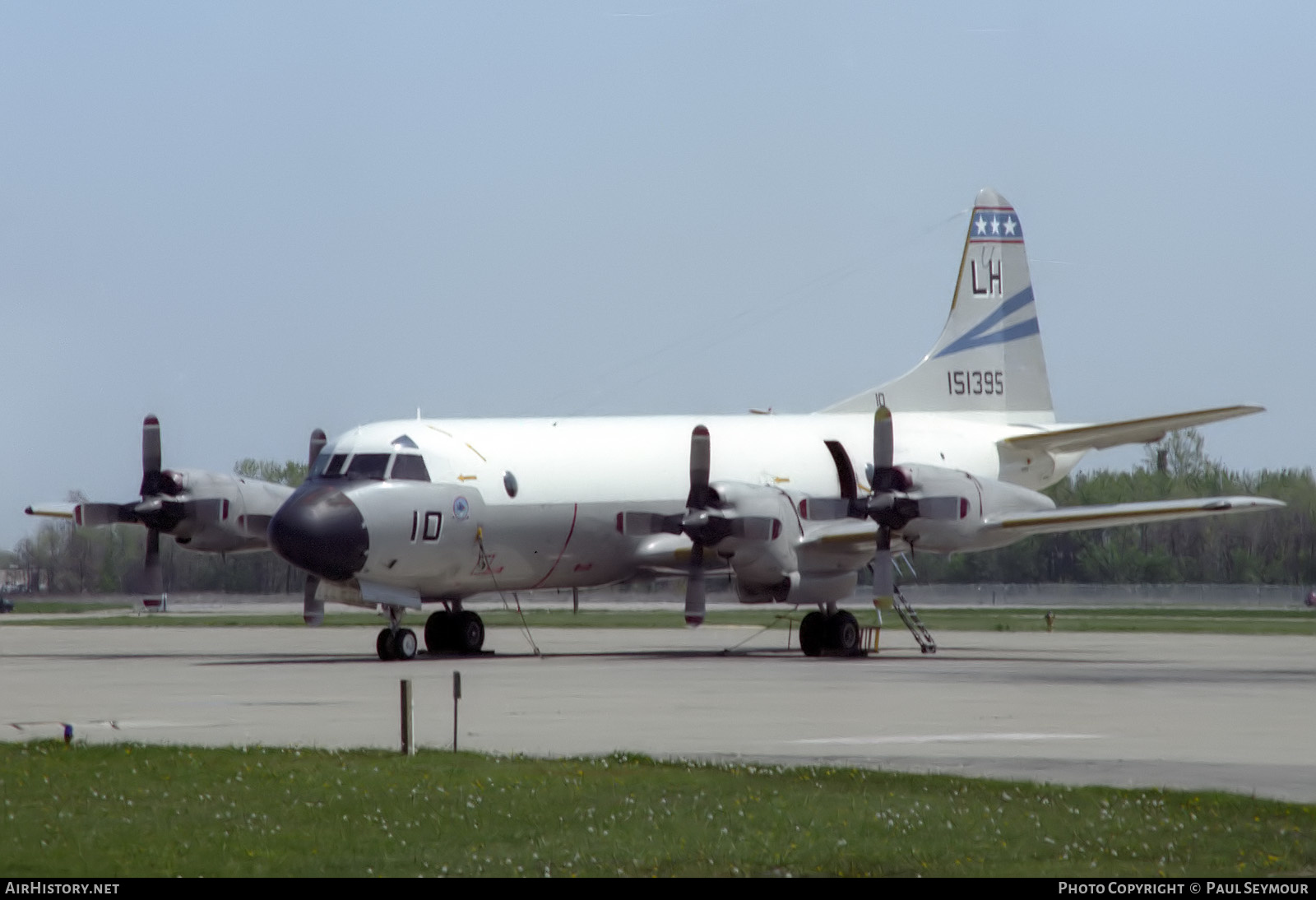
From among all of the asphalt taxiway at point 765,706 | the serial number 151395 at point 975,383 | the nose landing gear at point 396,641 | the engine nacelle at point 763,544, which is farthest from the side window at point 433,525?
the serial number 151395 at point 975,383

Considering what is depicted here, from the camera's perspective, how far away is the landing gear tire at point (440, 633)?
33.8 meters

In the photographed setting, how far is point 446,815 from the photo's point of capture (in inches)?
492

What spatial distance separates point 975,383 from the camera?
40.3m

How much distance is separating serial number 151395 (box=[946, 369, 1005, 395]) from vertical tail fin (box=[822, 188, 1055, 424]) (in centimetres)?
2

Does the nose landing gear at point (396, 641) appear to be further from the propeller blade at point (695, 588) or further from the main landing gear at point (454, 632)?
the propeller blade at point (695, 588)

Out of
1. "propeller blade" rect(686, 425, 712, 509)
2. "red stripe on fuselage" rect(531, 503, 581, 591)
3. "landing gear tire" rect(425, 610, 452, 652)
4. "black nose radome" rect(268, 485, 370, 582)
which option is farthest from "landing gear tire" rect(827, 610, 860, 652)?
"black nose radome" rect(268, 485, 370, 582)

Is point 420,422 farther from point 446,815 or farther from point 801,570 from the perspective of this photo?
point 446,815

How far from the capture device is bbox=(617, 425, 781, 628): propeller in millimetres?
31547

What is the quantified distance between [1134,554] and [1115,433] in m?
59.4

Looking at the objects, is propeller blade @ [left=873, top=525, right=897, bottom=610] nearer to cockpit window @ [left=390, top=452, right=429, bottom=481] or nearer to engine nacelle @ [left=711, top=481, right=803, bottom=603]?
engine nacelle @ [left=711, top=481, right=803, bottom=603]

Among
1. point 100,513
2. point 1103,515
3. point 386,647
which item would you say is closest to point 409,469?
point 386,647

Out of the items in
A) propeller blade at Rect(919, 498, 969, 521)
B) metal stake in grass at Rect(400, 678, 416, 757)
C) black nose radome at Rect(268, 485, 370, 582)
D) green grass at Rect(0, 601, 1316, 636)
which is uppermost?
propeller blade at Rect(919, 498, 969, 521)

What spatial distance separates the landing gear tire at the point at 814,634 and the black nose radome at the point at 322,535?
343 inches

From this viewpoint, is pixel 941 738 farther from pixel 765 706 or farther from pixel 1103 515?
pixel 1103 515
